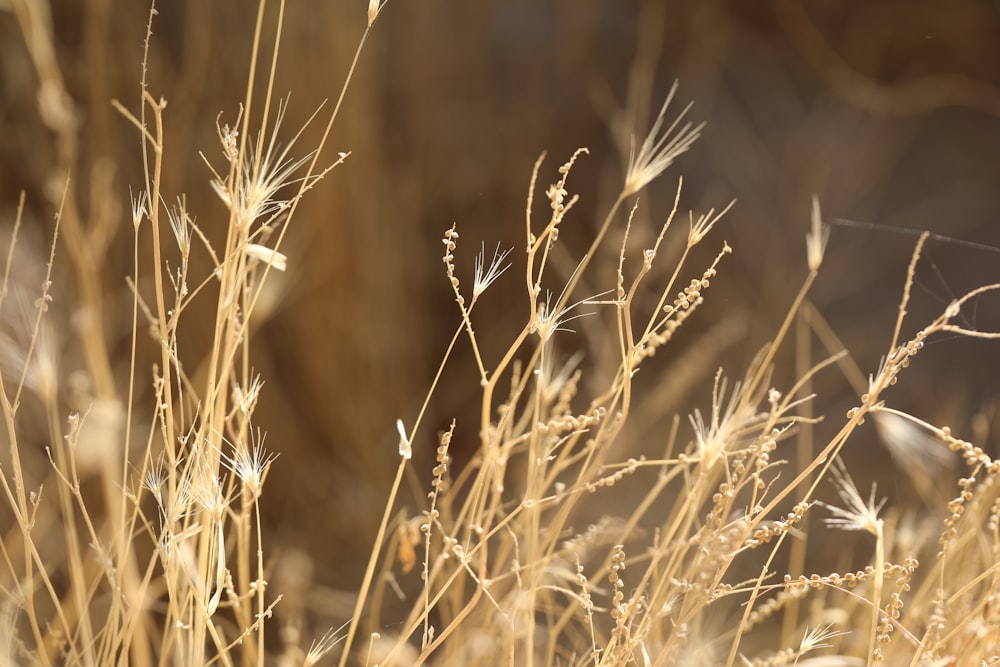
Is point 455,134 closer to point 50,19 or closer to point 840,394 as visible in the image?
point 50,19

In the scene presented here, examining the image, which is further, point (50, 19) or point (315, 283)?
point (315, 283)

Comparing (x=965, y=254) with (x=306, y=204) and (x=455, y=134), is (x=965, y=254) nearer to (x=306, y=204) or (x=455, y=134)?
(x=455, y=134)

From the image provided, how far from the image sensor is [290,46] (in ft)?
4.55

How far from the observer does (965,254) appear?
144 centimetres

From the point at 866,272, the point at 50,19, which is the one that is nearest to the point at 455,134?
the point at 50,19

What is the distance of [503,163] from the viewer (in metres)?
1.68

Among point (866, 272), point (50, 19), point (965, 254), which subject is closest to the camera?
point (50, 19)

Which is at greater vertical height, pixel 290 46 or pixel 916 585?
pixel 290 46

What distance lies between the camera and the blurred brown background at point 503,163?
137cm

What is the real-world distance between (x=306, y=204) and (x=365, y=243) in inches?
4.2

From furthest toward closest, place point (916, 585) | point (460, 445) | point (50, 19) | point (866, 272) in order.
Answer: point (866, 272) → point (460, 445) → point (50, 19) → point (916, 585)

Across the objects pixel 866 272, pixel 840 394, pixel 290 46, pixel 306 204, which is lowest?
pixel 840 394

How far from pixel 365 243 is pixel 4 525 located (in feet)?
2.04

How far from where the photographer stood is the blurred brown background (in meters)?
A: 1.37
